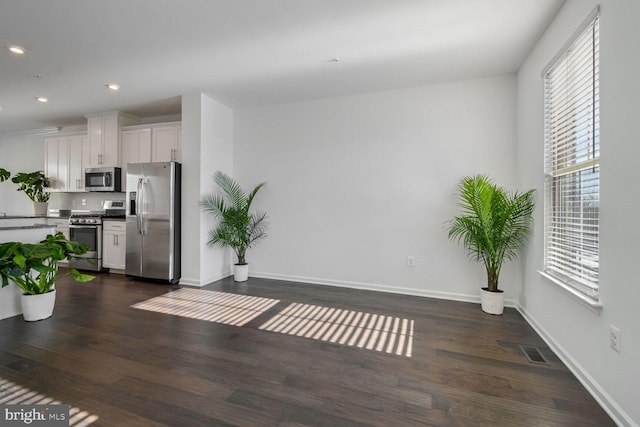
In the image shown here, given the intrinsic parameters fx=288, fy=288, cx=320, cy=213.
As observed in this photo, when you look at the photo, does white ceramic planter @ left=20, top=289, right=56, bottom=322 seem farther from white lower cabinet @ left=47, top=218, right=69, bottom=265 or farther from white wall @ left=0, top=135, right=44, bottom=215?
white wall @ left=0, top=135, right=44, bottom=215

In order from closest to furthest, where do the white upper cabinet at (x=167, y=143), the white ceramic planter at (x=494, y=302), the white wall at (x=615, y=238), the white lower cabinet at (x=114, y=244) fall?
the white wall at (x=615, y=238) → the white ceramic planter at (x=494, y=302) → the white upper cabinet at (x=167, y=143) → the white lower cabinet at (x=114, y=244)

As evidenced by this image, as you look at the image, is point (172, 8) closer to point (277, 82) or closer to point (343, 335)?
point (277, 82)

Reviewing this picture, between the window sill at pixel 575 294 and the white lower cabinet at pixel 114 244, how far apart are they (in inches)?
223

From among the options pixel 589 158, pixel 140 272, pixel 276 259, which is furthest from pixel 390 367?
pixel 140 272

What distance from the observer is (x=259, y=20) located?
2459 millimetres

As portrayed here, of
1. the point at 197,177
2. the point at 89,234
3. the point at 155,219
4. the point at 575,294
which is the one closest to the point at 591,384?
the point at 575,294

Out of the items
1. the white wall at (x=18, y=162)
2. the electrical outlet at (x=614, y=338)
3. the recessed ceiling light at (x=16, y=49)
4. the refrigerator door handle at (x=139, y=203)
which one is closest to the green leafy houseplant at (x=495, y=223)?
the electrical outlet at (x=614, y=338)

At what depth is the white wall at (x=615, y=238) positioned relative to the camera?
4.88 ft

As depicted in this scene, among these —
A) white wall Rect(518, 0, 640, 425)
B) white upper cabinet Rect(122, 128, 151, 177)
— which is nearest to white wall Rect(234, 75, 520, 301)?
white wall Rect(518, 0, 640, 425)

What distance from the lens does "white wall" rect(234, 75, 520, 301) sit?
3562mm

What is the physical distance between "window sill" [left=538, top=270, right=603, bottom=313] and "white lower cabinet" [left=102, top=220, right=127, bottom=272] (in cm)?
566

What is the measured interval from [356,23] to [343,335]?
109 inches

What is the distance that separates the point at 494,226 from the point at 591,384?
1544mm

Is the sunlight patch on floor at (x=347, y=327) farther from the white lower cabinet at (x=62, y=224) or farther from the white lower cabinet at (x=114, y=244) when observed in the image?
the white lower cabinet at (x=62, y=224)
